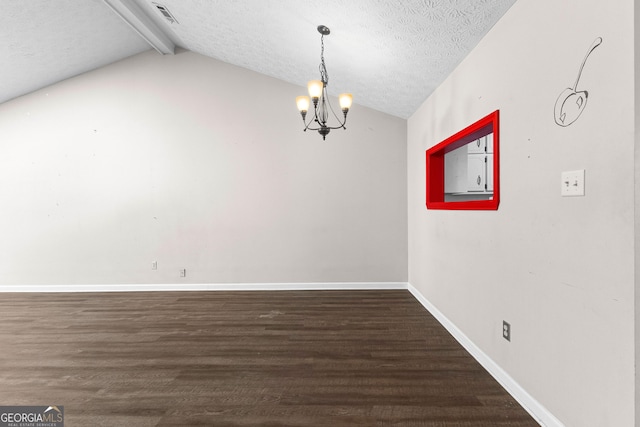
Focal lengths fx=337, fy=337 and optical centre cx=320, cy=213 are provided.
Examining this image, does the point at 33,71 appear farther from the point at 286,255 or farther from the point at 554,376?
the point at 554,376

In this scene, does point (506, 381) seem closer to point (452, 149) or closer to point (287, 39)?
point (452, 149)

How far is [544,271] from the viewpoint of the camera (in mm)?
1749

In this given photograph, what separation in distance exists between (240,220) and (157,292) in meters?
1.51

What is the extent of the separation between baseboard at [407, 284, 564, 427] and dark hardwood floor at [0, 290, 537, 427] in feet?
0.16

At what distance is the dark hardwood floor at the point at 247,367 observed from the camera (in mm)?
1855

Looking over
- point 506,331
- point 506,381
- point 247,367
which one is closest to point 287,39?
point 247,367

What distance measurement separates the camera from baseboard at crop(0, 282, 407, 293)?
4770 millimetres

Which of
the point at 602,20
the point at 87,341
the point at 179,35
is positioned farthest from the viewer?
the point at 179,35

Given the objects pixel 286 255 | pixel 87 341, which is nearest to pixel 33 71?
pixel 87 341

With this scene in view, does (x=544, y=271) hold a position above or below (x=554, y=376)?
above

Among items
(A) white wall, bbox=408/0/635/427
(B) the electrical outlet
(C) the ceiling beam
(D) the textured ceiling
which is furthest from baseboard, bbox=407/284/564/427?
(C) the ceiling beam

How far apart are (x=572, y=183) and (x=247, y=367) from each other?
2244 mm

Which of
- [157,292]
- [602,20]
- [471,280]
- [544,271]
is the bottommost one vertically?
[157,292]

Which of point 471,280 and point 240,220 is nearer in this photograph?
point 471,280
